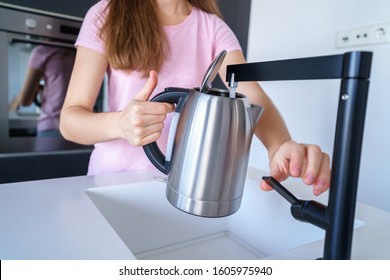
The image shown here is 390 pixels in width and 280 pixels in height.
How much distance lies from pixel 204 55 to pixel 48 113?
886 mm

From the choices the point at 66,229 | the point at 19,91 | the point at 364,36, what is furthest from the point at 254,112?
the point at 19,91

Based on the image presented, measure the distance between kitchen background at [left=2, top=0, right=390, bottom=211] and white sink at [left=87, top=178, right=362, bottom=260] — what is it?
738 millimetres

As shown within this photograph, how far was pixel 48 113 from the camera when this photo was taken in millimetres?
1380

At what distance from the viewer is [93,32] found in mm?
697

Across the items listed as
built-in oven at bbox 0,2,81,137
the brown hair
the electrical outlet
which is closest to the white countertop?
the brown hair

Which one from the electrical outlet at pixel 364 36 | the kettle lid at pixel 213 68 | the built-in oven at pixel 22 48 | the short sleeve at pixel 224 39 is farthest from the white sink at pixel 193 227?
the built-in oven at pixel 22 48

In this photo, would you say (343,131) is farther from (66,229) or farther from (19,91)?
(19,91)

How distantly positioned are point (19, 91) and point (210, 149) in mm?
1235

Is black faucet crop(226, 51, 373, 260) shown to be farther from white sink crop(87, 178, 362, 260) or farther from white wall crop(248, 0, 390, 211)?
white wall crop(248, 0, 390, 211)

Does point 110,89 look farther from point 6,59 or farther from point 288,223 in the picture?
point 6,59

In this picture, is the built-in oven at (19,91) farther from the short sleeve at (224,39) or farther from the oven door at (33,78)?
the short sleeve at (224,39)

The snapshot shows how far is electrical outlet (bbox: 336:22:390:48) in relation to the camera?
1.06 meters

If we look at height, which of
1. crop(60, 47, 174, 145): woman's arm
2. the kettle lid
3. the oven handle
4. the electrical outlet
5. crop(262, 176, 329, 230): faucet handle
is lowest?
crop(262, 176, 329, 230): faucet handle

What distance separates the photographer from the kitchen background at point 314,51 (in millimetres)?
1098
